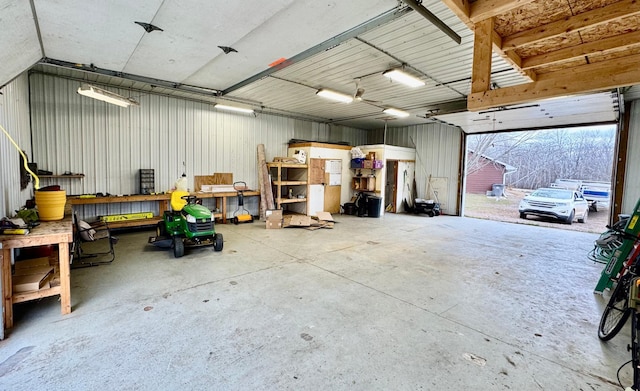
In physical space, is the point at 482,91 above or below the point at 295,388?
above

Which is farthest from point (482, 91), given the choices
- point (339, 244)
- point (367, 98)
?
point (367, 98)

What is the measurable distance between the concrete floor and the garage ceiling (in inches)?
86.0

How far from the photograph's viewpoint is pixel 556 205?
27.8ft

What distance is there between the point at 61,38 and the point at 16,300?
3.23 m

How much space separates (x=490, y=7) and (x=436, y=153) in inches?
337

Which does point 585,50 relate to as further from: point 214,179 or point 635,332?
point 214,179

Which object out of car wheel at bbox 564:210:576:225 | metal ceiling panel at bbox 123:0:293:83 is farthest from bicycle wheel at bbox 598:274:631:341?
car wheel at bbox 564:210:576:225

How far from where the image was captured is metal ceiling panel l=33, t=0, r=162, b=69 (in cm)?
285

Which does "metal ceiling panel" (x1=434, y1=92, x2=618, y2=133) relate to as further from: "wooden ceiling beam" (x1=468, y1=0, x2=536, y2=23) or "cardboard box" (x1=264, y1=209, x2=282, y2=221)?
"cardboard box" (x1=264, y1=209, x2=282, y2=221)

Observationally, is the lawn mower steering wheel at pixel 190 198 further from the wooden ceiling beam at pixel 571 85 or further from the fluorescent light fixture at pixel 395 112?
the fluorescent light fixture at pixel 395 112

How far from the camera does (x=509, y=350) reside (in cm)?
229

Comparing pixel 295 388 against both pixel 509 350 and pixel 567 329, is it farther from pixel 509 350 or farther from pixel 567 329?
pixel 567 329

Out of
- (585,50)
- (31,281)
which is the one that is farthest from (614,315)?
(31,281)

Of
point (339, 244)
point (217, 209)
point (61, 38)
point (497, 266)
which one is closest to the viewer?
point (61, 38)
